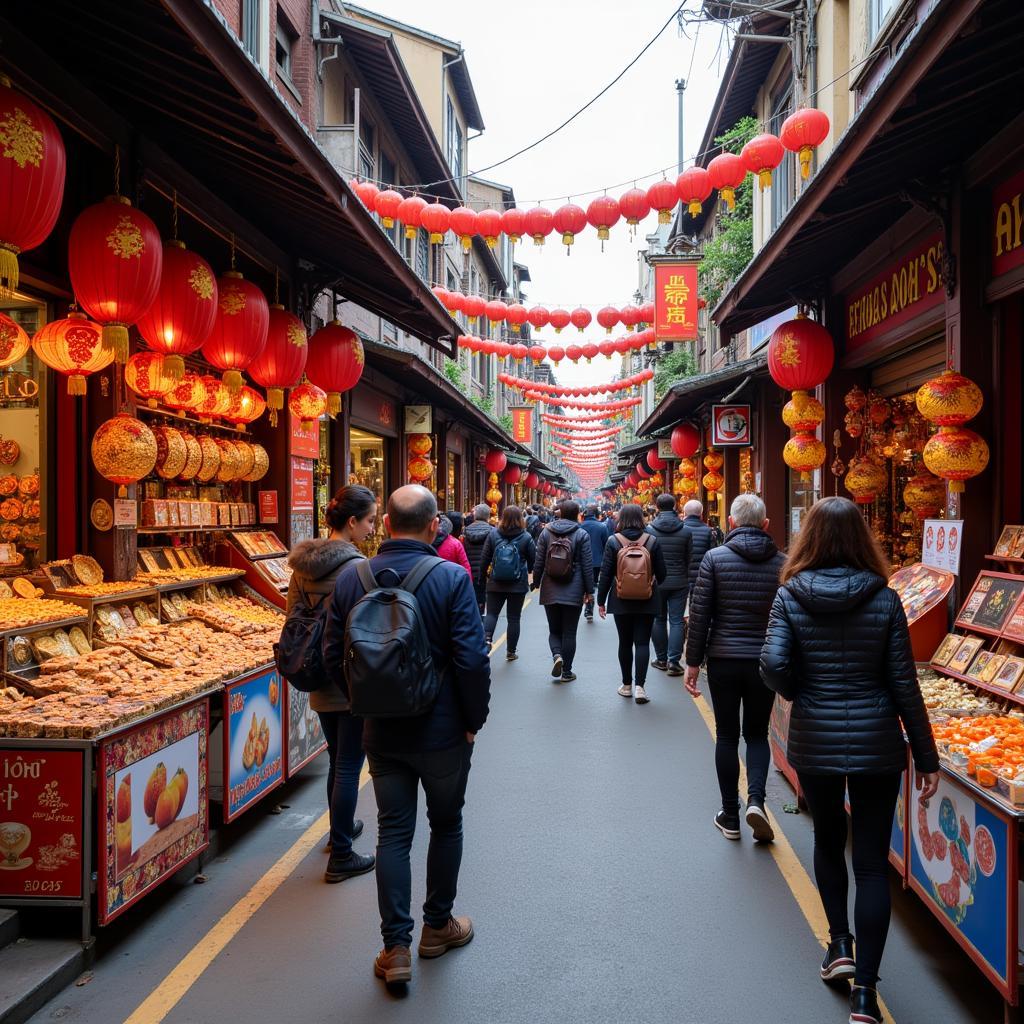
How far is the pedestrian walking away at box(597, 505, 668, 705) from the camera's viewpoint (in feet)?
29.9

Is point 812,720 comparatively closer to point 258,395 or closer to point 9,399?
point 9,399

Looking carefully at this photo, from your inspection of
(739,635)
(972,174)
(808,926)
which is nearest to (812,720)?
(808,926)

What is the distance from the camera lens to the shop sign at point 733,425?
1605 centimetres

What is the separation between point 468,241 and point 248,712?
831 centimetres

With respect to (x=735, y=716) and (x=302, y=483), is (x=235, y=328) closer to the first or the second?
(x=302, y=483)

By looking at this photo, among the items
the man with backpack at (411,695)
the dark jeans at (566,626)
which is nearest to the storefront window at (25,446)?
the man with backpack at (411,695)

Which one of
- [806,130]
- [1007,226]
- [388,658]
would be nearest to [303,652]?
[388,658]

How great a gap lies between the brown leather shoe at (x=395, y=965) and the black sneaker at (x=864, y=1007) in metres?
1.79

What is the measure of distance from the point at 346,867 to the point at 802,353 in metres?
6.74

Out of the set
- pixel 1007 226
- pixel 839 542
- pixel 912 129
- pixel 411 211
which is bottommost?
pixel 839 542

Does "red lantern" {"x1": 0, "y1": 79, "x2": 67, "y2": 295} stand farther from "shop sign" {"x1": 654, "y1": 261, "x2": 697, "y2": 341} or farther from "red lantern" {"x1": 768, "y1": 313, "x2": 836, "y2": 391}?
"shop sign" {"x1": 654, "y1": 261, "x2": 697, "y2": 341}

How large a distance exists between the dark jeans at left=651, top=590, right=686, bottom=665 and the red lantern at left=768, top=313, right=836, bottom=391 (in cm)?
310

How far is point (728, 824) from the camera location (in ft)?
17.8

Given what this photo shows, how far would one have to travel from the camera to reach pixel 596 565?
1806 cm
